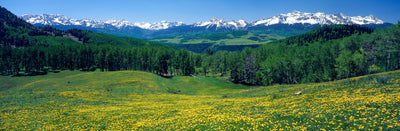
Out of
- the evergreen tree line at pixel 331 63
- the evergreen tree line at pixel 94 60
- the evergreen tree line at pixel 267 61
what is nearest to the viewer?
the evergreen tree line at pixel 331 63

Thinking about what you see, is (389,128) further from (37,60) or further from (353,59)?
(37,60)

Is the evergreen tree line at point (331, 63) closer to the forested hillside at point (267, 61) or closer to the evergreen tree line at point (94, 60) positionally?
the forested hillside at point (267, 61)

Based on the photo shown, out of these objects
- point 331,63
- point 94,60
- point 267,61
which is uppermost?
point 94,60

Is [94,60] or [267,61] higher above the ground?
[94,60]

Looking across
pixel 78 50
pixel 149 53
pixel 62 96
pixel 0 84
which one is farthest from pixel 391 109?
pixel 78 50

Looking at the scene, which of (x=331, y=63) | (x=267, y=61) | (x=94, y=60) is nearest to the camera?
(x=331, y=63)

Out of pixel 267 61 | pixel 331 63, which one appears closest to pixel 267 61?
pixel 267 61

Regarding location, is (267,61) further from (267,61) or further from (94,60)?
(94,60)

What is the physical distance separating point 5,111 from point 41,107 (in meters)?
3.77

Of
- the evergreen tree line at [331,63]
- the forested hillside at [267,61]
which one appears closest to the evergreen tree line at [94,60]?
the forested hillside at [267,61]

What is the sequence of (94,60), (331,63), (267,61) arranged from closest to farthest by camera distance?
1. (331,63)
2. (267,61)
3. (94,60)

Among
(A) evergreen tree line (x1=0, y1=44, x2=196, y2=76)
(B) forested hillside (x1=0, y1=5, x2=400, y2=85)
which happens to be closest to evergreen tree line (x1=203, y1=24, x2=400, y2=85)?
(B) forested hillside (x1=0, y1=5, x2=400, y2=85)

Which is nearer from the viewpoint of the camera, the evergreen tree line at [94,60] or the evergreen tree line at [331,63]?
the evergreen tree line at [331,63]

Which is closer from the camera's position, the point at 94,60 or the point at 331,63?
the point at 331,63
